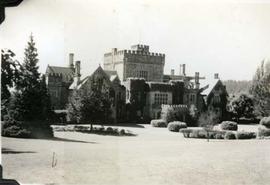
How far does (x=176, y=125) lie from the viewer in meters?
7.91

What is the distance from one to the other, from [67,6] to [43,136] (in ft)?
6.85

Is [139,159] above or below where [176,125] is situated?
below

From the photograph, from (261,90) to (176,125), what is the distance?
54.0 inches

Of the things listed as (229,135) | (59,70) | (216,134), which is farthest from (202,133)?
(59,70)

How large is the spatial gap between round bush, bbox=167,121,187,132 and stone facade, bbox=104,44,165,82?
0.69 meters

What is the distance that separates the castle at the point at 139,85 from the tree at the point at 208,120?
92mm

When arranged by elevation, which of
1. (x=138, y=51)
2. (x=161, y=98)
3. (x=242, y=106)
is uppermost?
(x=138, y=51)

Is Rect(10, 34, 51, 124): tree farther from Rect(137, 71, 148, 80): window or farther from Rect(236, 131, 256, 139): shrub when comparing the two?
Rect(236, 131, 256, 139): shrub

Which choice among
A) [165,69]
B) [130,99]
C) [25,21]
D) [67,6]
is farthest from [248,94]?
[25,21]

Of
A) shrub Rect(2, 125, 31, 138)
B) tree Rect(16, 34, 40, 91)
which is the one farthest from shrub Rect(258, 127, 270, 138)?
shrub Rect(2, 125, 31, 138)

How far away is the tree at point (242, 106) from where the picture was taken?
7.59 m

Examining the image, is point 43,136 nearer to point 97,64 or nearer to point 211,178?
point 97,64

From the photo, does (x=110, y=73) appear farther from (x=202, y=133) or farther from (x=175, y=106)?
(x=202, y=133)

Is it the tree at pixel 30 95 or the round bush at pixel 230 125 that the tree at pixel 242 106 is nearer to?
the round bush at pixel 230 125
